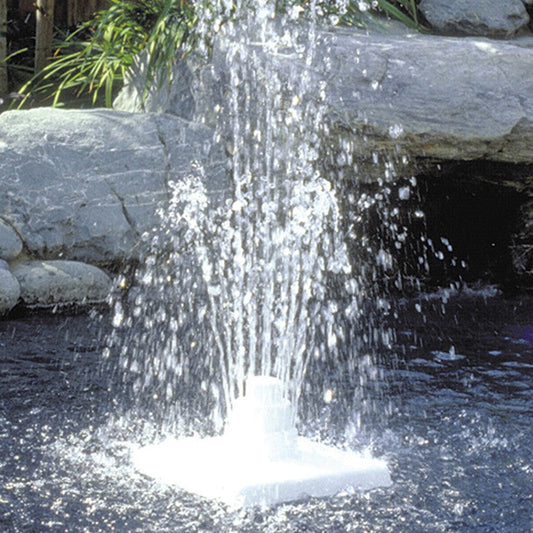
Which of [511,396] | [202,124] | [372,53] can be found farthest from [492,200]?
[511,396]

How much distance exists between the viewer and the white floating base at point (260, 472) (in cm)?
320

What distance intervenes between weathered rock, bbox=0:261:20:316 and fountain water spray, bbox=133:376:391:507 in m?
2.67

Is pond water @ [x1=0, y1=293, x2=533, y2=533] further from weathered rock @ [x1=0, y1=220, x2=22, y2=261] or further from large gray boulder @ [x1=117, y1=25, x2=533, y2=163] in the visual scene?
large gray boulder @ [x1=117, y1=25, x2=533, y2=163]

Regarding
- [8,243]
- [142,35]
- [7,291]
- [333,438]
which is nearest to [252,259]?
[8,243]

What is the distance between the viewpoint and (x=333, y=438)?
3938 millimetres

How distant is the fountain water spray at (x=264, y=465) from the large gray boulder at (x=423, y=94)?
339 centimetres

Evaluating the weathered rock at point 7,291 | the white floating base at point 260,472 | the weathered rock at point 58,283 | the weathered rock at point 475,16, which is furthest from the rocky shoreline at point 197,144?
the white floating base at point 260,472

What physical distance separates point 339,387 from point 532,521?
1.64 metres

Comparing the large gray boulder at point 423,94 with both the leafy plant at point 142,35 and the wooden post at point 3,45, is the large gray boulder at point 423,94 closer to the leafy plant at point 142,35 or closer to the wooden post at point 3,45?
the leafy plant at point 142,35

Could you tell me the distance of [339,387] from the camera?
15.5 feet

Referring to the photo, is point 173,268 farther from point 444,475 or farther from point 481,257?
point 444,475

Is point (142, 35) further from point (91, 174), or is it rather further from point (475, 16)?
point (475, 16)

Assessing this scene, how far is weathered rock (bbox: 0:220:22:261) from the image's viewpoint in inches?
244

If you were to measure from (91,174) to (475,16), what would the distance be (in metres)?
3.85
